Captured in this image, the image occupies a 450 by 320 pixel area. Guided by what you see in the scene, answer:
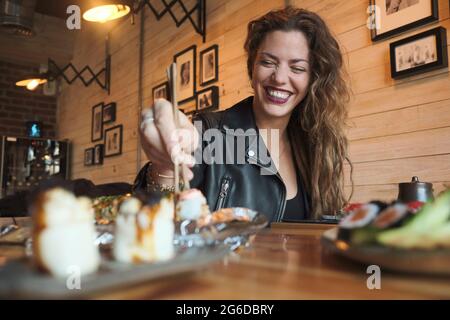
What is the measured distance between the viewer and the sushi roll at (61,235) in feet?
1.18

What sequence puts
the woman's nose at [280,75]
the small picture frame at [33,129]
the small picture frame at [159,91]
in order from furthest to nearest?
1. the small picture frame at [33,129]
2. the small picture frame at [159,91]
3. the woman's nose at [280,75]

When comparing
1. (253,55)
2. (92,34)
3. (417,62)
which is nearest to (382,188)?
(417,62)

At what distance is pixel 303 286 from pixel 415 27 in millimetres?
2002

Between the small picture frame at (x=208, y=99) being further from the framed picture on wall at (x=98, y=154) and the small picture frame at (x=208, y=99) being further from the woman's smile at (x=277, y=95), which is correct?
the framed picture on wall at (x=98, y=154)

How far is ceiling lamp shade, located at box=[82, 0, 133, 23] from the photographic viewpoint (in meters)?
3.08

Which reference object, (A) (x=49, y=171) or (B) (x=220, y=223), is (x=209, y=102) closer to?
(B) (x=220, y=223)

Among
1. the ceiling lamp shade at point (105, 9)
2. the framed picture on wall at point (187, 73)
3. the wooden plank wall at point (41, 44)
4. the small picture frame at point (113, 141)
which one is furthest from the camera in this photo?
the wooden plank wall at point (41, 44)

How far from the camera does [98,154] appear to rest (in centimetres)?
547

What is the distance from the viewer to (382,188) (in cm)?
214

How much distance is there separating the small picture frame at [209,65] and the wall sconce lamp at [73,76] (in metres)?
2.31

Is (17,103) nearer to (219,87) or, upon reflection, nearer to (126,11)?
(126,11)

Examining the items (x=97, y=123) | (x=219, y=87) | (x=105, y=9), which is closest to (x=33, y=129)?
(x=97, y=123)

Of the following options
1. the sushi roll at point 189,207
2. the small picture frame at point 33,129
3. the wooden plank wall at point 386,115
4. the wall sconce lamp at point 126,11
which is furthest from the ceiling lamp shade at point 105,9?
the small picture frame at point 33,129

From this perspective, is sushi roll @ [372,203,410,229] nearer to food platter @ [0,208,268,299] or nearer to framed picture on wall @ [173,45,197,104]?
food platter @ [0,208,268,299]
